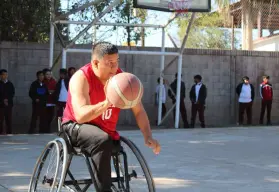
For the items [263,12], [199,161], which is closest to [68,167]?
[199,161]

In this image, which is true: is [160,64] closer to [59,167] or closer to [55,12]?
[55,12]

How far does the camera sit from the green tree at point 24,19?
556 inches

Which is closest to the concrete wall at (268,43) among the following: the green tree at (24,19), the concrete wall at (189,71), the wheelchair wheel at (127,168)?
the concrete wall at (189,71)

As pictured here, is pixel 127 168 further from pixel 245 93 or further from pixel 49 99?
pixel 245 93

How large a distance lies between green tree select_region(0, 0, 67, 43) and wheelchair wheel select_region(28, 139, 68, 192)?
926 cm

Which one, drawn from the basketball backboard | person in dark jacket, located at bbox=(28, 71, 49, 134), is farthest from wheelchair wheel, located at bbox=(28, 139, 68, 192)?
the basketball backboard

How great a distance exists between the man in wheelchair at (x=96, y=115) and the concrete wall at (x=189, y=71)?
10.7 meters

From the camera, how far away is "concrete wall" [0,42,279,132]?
15008 mm

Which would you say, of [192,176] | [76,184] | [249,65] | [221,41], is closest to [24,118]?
[249,65]

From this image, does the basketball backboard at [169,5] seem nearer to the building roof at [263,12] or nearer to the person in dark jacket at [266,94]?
the person in dark jacket at [266,94]

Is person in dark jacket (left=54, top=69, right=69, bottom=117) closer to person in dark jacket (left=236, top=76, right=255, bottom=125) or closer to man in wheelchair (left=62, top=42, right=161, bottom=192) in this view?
person in dark jacket (left=236, top=76, right=255, bottom=125)

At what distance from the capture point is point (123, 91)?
3781mm

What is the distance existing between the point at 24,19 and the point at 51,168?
1063cm

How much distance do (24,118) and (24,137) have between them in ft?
11.4
